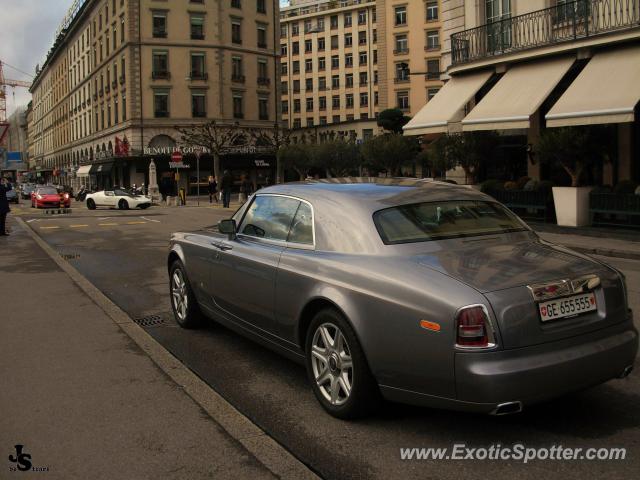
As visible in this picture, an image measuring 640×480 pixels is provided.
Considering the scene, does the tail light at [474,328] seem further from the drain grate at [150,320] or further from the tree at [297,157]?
the tree at [297,157]

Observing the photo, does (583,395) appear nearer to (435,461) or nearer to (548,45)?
(435,461)

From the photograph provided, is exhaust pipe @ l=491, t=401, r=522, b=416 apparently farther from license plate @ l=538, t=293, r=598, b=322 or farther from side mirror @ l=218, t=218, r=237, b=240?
side mirror @ l=218, t=218, r=237, b=240

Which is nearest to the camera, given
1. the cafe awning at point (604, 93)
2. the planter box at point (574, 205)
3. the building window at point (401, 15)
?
the cafe awning at point (604, 93)

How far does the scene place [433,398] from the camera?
11.3 ft

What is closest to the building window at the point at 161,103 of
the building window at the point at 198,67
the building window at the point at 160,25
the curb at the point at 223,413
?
the building window at the point at 198,67

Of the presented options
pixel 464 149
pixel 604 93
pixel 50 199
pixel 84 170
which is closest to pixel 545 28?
pixel 464 149

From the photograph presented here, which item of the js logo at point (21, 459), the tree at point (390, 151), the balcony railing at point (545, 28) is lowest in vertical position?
the js logo at point (21, 459)

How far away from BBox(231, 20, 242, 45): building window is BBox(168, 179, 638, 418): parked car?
6189 cm

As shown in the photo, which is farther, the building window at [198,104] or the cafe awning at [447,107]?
the building window at [198,104]

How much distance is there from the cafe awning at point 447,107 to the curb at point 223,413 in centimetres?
1434

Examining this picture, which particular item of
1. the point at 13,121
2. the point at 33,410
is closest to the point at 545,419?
the point at 33,410

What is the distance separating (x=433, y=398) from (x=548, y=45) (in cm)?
1683

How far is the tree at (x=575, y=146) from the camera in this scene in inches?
607

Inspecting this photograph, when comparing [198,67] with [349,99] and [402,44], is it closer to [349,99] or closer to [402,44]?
[402,44]
